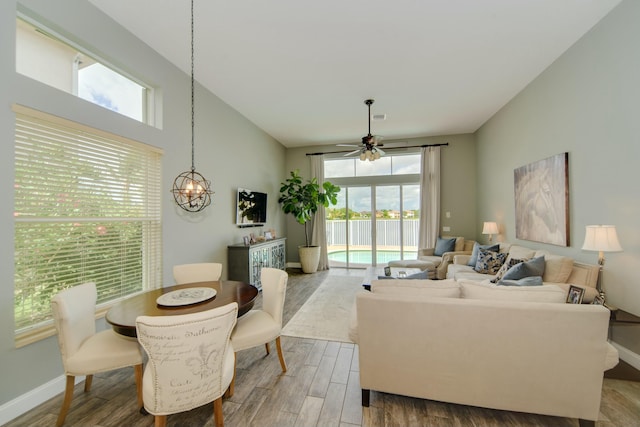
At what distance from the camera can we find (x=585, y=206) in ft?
9.49

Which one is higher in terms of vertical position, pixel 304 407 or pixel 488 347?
pixel 488 347

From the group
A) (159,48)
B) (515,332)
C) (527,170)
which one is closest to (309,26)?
(159,48)

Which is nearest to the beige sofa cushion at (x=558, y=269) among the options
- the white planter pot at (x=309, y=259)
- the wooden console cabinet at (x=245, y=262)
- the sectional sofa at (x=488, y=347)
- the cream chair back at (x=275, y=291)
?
the sectional sofa at (x=488, y=347)

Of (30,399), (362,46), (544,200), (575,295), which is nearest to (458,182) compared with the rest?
(544,200)

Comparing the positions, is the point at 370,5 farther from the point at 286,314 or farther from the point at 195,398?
the point at 286,314

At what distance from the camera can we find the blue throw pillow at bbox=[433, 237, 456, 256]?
5.52 metres

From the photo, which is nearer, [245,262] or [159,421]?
[159,421]

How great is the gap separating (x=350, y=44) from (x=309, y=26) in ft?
1.73

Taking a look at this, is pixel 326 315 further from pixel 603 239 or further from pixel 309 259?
pixel 603 239

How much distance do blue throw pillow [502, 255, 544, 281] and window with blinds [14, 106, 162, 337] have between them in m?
4.23

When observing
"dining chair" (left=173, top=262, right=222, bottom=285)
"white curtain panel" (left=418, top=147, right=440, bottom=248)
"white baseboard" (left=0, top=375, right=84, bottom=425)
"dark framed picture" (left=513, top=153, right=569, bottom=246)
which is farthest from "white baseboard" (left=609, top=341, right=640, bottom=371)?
"white baseboard" (left=0, top=375, right=84, bottom=425)

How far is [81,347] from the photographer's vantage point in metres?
1.86

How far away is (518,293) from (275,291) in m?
1.94

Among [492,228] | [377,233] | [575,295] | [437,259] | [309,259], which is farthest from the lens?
[377,233]
